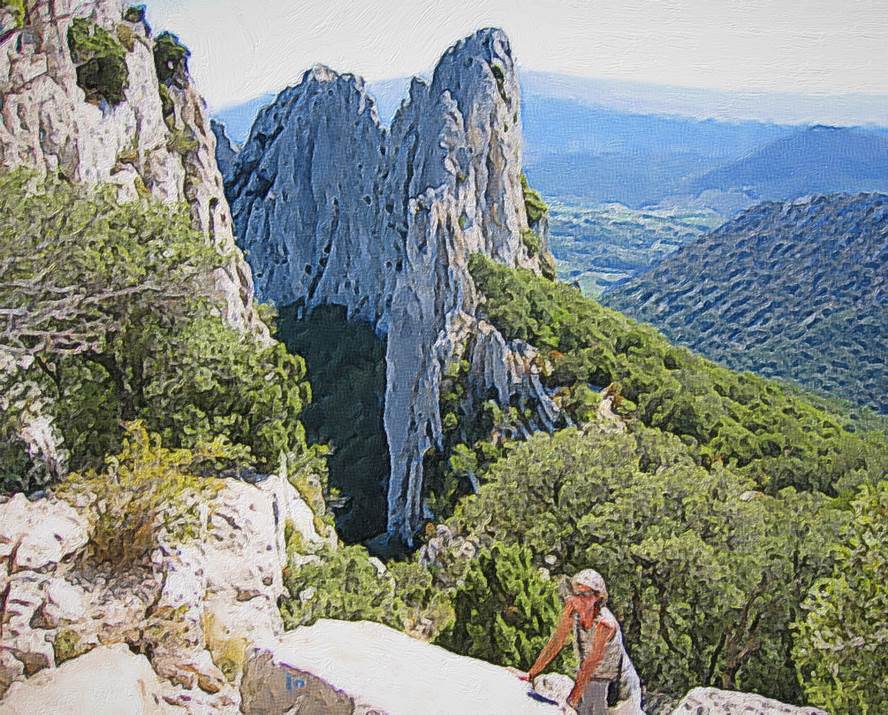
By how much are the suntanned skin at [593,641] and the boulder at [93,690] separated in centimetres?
275

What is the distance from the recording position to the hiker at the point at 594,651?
5.46 meters

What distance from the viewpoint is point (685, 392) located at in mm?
26875

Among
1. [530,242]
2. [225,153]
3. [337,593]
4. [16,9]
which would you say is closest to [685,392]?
[530,242]

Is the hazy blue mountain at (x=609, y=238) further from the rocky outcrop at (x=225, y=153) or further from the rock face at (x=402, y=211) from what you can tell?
the rocky outcrop at (x=225, y=153)

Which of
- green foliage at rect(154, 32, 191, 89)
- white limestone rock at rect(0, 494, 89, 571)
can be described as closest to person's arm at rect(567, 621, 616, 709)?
white limestone rock at rect(0, 494, 89, 571)

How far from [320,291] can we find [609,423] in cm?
3335

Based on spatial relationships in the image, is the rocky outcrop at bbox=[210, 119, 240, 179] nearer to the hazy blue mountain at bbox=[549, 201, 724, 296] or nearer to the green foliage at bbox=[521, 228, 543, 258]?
→ the green foliage at bbox=[521, 228, 543, 258]

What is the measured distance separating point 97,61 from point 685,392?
20494 millimetres

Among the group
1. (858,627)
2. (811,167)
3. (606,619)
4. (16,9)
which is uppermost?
(16,9)

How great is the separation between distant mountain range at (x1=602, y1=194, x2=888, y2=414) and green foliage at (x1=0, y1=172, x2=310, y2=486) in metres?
29.0

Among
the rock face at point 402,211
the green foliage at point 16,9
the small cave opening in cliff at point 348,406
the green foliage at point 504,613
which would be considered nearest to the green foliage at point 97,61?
the green foliage at point 16,9

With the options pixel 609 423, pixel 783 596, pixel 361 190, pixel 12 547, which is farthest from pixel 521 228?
pixel 12 547

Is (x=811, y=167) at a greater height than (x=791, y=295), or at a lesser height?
greater

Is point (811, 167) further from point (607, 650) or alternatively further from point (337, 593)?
point (607, 650)
